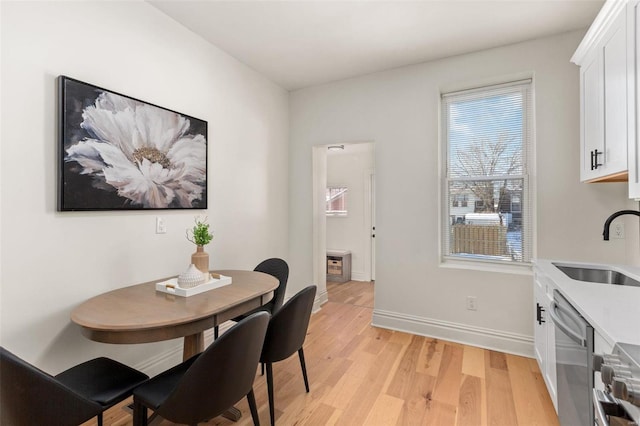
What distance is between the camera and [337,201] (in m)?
5.75

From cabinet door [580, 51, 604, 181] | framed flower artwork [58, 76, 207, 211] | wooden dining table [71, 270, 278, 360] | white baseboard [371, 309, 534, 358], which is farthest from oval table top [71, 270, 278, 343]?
cabinet door [580, 51, 604, 181]

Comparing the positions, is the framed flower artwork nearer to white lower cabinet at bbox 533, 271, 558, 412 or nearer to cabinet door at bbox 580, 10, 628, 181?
white lower cabinet at bbox 533, 271, 558, 412

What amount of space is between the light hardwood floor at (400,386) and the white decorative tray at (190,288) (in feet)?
2.63

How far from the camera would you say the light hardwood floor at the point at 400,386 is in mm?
1897

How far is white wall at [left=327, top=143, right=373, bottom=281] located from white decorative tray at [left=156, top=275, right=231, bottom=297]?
12.0 feet

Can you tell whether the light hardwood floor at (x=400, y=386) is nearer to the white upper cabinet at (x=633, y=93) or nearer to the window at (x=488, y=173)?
the window at (x=488, y=173)

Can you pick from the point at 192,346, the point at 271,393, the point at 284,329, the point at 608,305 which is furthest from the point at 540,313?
the point at 192,346

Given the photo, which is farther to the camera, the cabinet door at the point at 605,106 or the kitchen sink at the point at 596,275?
the kitchen sink at the point at 596,275

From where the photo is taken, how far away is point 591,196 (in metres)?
2.45

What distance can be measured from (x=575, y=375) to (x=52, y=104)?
3.05 meters

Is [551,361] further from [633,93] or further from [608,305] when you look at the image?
[633,93]

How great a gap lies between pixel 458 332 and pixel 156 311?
2.68 metres

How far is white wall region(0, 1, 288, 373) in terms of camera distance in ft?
5.24

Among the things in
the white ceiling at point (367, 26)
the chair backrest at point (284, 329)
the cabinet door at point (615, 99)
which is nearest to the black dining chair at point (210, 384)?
the chair backrest at point (284, 329)
